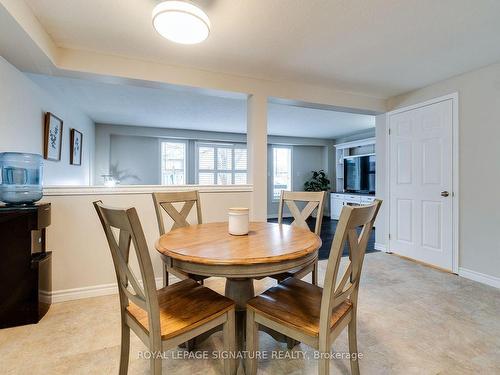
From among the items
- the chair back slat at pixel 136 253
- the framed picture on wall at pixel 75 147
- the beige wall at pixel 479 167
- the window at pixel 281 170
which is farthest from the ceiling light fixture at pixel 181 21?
the window at pixel 281 170

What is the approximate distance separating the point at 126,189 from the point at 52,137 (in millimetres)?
1513

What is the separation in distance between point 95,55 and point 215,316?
7.99 feet

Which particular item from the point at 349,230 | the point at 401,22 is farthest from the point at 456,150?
the point at 349,230

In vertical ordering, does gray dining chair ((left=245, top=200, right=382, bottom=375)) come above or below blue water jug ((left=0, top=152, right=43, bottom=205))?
below

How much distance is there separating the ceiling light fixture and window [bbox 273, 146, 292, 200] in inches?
221

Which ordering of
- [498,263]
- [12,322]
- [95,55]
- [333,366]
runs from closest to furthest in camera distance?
[333,366]
[12,322]
[95,55]
[498,263]

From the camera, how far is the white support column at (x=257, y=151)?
2904 mm

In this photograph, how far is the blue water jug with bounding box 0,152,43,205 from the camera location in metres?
1.89

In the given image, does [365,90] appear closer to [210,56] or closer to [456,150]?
[456,150]

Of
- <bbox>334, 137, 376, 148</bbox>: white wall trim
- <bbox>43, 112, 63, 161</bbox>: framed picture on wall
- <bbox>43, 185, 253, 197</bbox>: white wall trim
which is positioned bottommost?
<bbox>43, 185, 253, 197</bbox>: white wall trim

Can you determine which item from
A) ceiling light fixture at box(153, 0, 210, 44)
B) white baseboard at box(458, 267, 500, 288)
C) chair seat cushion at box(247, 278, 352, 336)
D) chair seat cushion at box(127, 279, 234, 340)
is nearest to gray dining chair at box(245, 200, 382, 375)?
chair seat cushion at box(247, 278, 352, 336)

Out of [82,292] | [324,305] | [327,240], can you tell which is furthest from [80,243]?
[327,240]

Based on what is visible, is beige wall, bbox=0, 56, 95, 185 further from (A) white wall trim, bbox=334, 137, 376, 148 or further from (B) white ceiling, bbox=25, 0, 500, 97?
(A) white wall trim, bbox=334, 137, 376, 148

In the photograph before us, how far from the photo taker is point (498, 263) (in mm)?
2545
